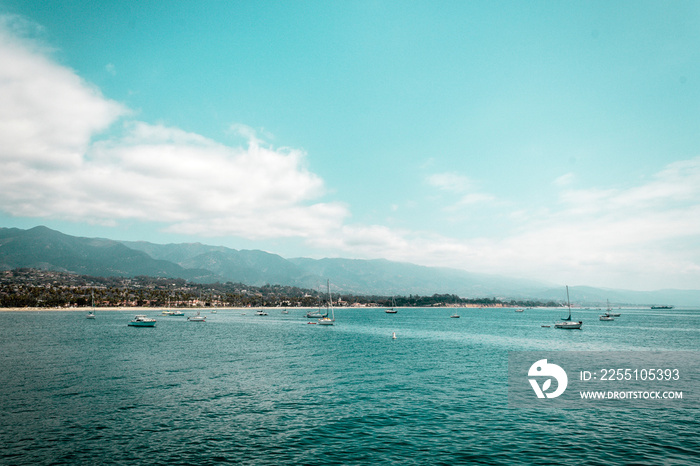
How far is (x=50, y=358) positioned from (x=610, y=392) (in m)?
82.1

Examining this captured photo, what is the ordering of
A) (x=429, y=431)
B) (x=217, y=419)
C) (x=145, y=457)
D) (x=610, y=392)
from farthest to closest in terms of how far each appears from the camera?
(x=610, y=392), (x=217, y=419), (x=429, y=431), (x=145, y=457)

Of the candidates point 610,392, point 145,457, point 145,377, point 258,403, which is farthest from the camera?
point 145,377

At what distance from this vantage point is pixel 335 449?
1044 inches

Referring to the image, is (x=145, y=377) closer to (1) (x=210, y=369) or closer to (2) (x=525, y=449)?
(1) (x=210, y=369)

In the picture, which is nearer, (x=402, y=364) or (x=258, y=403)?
(x=258, y=403)

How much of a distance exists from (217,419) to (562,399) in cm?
3501

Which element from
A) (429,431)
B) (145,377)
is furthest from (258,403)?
(145,377)

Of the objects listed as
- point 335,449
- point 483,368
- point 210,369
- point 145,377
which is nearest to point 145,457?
point 335,449

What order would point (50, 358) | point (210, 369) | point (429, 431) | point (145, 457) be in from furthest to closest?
point (50, 358) < point (210, 369) < point (429, 431) < point (145, 457)

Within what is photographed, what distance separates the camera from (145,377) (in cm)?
5069

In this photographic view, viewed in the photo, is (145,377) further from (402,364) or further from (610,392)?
(610,392)

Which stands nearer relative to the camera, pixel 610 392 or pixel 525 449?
pixel 525 449

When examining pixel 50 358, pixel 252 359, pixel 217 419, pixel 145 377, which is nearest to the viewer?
pixel 217 419

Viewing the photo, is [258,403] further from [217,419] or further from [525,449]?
[525,449]
